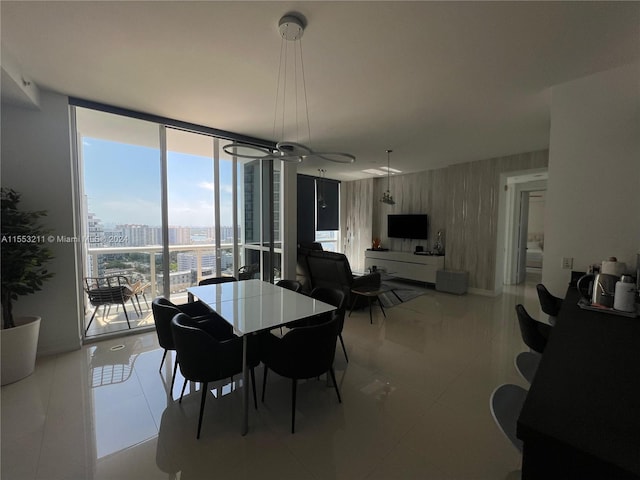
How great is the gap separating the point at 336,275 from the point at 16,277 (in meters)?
3.57

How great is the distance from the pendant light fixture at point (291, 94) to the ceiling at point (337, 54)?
0.21ft

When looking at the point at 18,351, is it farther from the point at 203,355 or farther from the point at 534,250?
the point at 534,250

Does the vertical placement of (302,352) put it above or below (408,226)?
below

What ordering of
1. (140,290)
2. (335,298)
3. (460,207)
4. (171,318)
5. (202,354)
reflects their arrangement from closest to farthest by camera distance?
(202,354), (171,318), (335,298), (140,290), (460,207)

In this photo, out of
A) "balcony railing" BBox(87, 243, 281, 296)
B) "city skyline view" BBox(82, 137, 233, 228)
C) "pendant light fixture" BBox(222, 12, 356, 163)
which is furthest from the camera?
"balcony railing" BBox(87, 243, 281, 296)

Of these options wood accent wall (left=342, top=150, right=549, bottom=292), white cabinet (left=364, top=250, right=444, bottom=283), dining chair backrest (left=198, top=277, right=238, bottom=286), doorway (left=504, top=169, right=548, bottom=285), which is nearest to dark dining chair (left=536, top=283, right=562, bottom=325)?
wood accent wall (left=342, top=150, right=549, bottom=292)

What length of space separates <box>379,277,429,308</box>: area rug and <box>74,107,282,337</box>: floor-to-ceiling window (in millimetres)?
2664

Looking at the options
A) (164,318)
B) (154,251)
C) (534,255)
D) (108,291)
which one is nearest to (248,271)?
(154,251)

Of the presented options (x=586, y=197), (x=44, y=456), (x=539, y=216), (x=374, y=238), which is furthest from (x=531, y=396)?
(x=539, y=216)

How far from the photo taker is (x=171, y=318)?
2248 millimetres

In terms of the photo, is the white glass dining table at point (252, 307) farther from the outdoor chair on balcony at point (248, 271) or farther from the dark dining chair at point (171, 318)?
the outdoor chair on balcony at point (248, 271)

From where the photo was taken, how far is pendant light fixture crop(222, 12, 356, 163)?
180 cm

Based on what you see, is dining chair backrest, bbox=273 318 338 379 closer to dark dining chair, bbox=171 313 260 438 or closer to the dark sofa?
dark dining chair, bbox=171 313 260 438

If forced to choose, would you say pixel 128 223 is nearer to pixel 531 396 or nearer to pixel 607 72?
pixel 531 396
